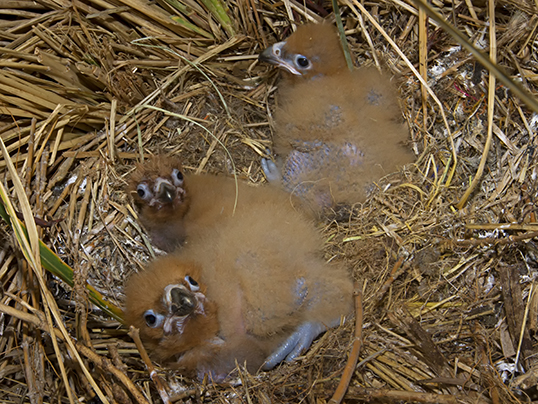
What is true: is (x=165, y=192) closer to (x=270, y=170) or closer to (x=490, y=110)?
(x=270, y=170)

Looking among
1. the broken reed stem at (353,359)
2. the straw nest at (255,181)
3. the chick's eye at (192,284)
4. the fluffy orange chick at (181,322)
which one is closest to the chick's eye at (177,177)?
the straw nest at (255,181)

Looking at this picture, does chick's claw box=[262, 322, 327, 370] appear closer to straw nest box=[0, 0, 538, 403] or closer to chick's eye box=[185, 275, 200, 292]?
straw nest box=[0, 0, 538, 403]

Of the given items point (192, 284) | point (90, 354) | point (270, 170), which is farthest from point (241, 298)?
point (270, 170)

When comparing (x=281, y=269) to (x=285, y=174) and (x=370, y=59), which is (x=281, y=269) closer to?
(x=285, y=174)

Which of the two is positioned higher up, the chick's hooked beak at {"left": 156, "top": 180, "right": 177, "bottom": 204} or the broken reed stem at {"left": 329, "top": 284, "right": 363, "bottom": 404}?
the chick's hooked beak at {"left": 156, "top": 180, "right": 177, "bottom": 204}

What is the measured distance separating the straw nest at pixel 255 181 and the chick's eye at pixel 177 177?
382mm

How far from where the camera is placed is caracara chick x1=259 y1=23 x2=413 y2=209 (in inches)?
102

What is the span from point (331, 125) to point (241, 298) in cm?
108

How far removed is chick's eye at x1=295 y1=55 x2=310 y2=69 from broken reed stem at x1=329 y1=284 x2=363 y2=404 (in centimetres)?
146

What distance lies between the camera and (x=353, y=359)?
199cm

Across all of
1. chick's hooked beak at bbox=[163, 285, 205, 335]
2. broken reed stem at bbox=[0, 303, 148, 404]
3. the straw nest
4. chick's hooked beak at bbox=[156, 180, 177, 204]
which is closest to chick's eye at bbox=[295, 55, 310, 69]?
the straw nest

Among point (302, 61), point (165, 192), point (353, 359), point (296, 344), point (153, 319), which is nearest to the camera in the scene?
point (353, 359)

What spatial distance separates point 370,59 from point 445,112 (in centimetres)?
62

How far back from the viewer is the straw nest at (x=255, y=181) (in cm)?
216
